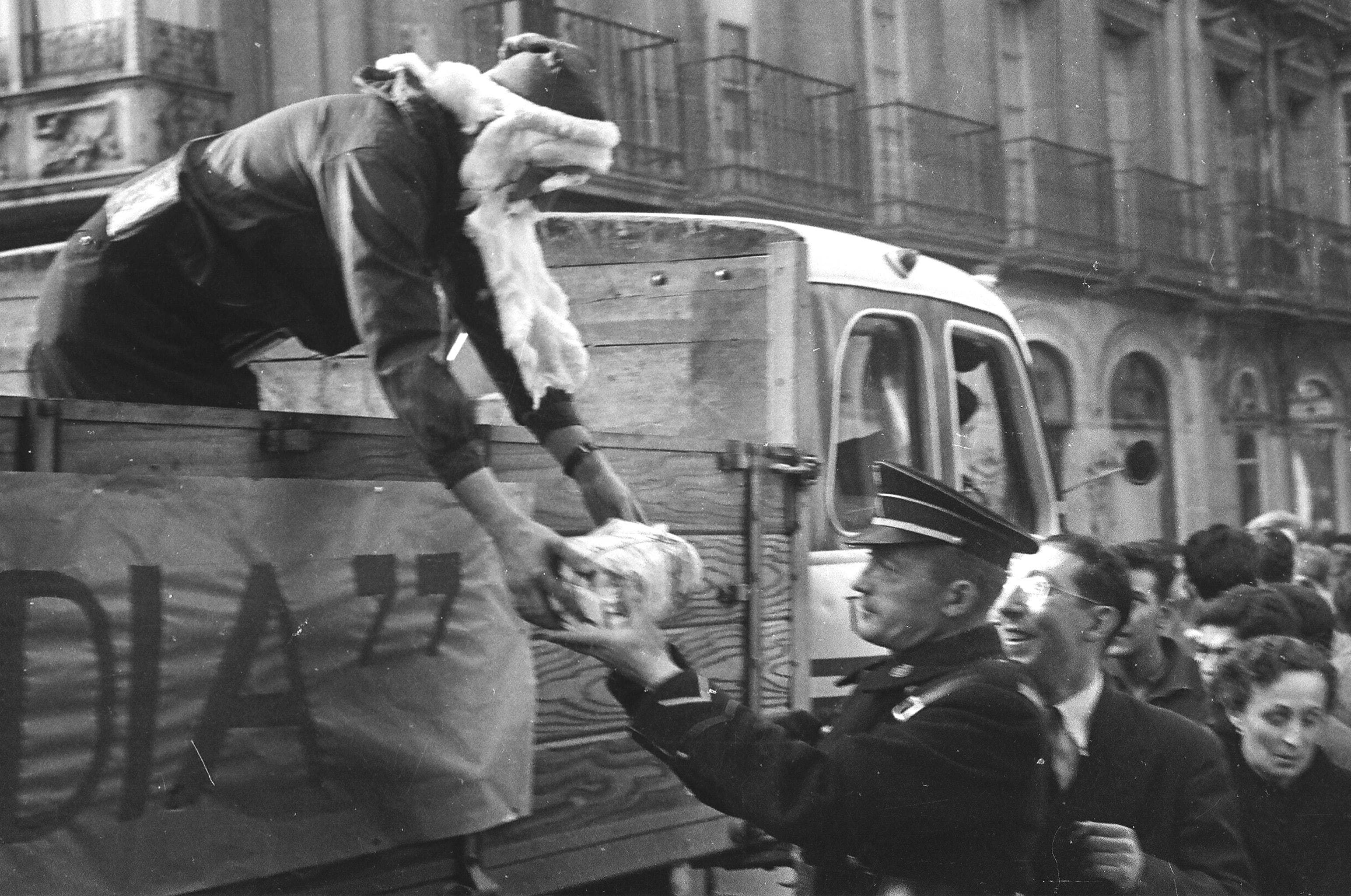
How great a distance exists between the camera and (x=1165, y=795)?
3.46 m

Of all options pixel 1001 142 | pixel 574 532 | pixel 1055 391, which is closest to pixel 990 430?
pixel 574 532

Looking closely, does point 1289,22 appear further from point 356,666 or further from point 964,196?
point 356,666

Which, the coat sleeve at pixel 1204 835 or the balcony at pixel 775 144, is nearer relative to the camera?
the coat sleeve at pixel 1204 835

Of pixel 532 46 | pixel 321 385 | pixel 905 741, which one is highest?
pixel 532 46

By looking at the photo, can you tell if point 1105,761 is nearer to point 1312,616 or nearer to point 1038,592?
point 1038,592

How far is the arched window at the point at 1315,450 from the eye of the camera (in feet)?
64.5

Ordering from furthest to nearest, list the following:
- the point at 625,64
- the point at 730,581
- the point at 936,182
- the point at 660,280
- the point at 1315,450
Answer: the point at 1315,450 < the point at 625,64 < the point at 936,182 < the point at 660,280 < the point at 730,581

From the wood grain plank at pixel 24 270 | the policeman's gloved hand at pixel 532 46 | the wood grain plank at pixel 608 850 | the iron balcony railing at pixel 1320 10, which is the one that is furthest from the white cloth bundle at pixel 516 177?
the iron balcony railing at pixel 1320 10

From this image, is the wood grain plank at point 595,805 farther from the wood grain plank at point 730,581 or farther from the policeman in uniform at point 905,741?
the policeman in uniform at point 905,741

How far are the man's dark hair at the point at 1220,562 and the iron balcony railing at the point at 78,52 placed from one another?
7726 millimetres

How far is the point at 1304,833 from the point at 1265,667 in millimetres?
352

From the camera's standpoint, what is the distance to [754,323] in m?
5.02

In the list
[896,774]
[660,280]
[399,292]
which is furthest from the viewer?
[660,280]

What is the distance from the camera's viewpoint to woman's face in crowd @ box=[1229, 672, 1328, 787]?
12.3 feet
